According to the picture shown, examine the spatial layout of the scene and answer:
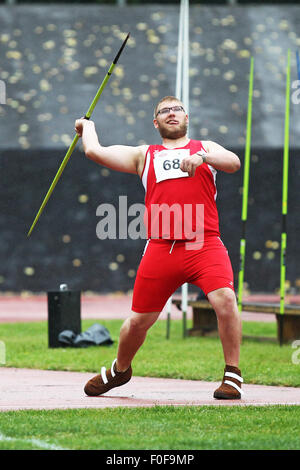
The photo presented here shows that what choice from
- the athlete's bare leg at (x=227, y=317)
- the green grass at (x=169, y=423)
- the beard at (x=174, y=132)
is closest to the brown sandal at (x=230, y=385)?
the athlete's bare leg at (x=227, y=317)

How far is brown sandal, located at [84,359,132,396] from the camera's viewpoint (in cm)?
718

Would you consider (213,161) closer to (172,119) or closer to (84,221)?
(172,119)

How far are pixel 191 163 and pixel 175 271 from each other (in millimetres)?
751

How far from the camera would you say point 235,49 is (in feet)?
72.6

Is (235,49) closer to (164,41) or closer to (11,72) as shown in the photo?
(164,41)

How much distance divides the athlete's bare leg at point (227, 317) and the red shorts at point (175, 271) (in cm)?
5

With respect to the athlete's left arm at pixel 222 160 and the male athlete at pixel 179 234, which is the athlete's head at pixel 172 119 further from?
the athlete's left arm at pixel 222 160

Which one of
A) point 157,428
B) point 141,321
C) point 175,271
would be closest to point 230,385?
point 141,321

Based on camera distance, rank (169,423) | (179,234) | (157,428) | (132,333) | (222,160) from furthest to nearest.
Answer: (132,333) < (179,234) < (222,160) < (169,423) < (157,428)

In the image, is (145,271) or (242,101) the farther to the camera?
(242,101)

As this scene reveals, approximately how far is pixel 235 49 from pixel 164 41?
150cm

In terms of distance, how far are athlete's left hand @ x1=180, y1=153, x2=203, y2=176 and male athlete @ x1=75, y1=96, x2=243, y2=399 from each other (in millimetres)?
176

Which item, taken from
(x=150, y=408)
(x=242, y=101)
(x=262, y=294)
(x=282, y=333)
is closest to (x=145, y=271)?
(x=150, y=408)

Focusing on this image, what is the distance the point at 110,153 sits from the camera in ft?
22.6
